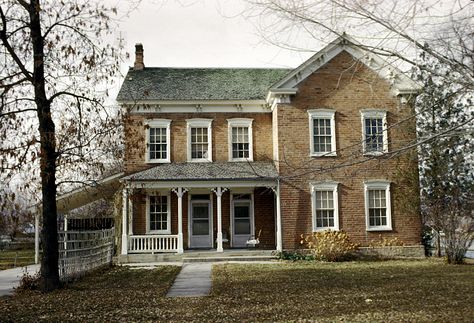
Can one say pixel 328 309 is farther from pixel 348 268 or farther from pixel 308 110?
pixel 308 110

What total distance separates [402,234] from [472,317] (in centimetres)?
1465

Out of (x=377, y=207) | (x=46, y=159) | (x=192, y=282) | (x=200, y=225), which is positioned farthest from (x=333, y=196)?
(x=46, y=159)

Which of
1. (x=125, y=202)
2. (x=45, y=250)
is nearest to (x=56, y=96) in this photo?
(x=45, y=250)

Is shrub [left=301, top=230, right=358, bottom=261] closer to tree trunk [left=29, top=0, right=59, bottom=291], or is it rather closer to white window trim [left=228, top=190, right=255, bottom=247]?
white window trim [left=228, top=190, right=255, bottom=247]

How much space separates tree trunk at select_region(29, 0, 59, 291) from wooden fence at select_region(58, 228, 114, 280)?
1215 millimetres

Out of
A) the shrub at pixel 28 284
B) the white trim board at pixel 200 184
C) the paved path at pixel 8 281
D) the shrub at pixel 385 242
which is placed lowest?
the paved path at pixel 8 281

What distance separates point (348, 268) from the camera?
60.4ft

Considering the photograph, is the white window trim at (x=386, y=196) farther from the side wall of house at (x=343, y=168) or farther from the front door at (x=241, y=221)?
the front door at (x=241, y=221)

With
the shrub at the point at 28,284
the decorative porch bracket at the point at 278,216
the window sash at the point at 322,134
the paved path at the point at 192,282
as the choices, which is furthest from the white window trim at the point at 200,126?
the shrub at the point at 28,284

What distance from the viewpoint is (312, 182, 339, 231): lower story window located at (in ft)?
74.5

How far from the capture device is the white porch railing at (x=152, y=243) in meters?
22.6

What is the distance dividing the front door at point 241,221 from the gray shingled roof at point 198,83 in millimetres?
4737

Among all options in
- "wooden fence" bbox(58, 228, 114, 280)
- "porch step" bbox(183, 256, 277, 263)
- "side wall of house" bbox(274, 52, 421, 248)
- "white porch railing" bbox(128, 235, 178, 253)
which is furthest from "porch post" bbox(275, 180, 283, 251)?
"wooden fence" bbox(58, 228, 114, 280)

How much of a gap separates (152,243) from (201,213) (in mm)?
2956
